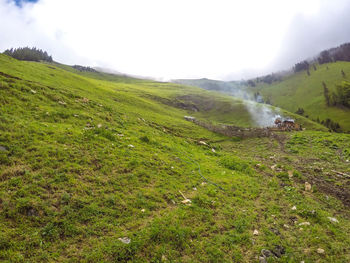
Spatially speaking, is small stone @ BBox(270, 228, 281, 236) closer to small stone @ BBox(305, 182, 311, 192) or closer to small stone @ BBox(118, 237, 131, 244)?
small stone @ BBox(305, 182, 311, 192)

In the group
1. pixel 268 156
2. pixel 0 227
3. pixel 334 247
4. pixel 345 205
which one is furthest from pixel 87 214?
pixel 268 156

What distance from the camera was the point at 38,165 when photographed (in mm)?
9328

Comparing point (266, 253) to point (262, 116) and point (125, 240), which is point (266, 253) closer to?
point (125, 240)

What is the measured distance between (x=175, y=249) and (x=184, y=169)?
7.73m

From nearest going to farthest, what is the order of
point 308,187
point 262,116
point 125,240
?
point 125,240 → point 308,187 → point 262,116

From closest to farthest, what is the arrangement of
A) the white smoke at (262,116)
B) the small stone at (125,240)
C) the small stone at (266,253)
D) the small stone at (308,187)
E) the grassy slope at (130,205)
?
the grassy slope at (130,205), the small stone at (125,240), the small stone at (266,253), the small stone at (308,187), the white smoke at (262,116)

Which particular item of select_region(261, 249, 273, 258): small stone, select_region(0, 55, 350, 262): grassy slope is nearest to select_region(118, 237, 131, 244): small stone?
select_region(0, 55, 350, 262): grassy slope

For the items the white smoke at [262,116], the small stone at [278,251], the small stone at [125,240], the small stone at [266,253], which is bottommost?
the small stone at [278,251]

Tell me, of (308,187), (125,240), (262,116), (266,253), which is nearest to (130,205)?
(125,240)

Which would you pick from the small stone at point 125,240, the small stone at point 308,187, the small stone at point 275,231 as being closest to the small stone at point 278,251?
the small stone at point 275,231

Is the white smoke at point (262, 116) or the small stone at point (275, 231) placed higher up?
the white smoke at point (262, 116)

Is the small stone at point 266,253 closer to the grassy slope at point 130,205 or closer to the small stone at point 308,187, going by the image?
the grassy slope at point 130,205

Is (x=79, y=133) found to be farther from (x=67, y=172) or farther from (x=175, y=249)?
(x=175, y=249)

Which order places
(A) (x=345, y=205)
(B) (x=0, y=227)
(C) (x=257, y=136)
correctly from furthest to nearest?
(C) (x=257, y=136) → (A) (x=345, y=205) → (B) (x=0, y=227)
